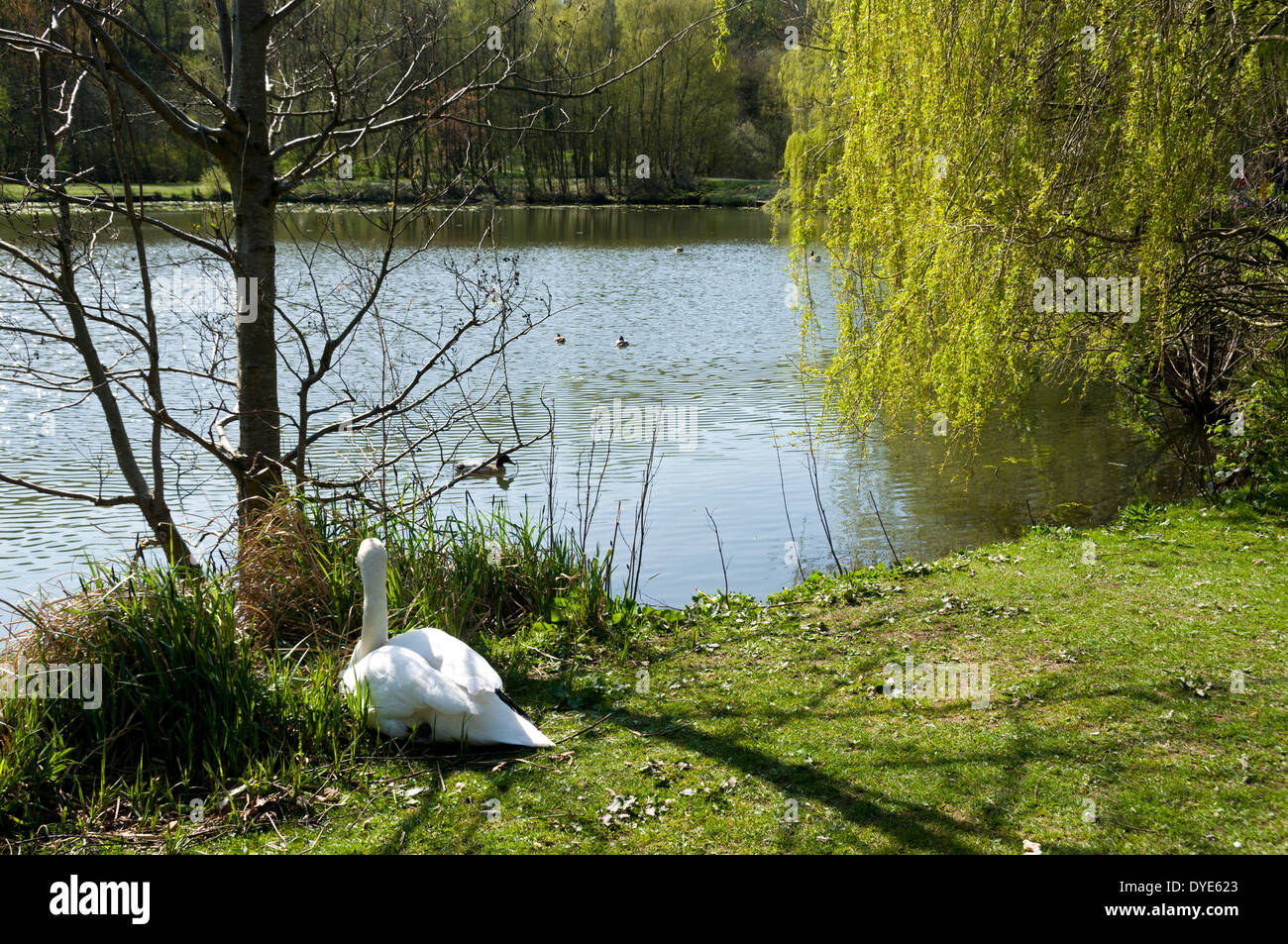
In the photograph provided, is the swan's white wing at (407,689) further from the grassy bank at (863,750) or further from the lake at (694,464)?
the lake at (694,464)

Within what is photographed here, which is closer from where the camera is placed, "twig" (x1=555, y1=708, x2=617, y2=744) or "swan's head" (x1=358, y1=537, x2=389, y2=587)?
"twig" (x1=555, y1=708, x2=617, y2=744)

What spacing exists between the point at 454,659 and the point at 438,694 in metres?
0.28

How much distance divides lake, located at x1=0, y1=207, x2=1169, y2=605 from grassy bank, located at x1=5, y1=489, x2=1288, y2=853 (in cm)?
248

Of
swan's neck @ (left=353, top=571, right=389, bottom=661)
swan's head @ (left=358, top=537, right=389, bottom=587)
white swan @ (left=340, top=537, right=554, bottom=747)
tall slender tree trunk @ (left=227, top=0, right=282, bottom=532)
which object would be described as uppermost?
tall slender tree trunk @ (left=227, top=0, right=282, bottom=532)

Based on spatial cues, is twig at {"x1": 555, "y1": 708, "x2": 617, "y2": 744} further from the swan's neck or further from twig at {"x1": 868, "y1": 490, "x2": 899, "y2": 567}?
twig at {"x1": 868, "y1": 490, "x2": 899, "y2": 567}

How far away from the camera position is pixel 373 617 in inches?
197

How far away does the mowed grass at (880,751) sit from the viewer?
12.7 feet

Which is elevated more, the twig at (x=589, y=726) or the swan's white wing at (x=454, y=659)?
the swan's white wing at (x=454, y=659)

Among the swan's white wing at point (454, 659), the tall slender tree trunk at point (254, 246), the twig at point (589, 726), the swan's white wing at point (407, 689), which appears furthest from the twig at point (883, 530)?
the tall slender tree trunk at point (254, 246)

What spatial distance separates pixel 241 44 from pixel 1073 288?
6.36 meters

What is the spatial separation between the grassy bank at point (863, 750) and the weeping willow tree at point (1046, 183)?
233 cm

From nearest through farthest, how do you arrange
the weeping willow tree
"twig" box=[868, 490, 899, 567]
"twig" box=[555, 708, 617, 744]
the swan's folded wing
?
the swan's folded wing, "twig" box=[555, 708, 617, 744], the weeping willow tree, "twig" box=[868, 490, 899, 567]

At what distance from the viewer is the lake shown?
9609 millimetres

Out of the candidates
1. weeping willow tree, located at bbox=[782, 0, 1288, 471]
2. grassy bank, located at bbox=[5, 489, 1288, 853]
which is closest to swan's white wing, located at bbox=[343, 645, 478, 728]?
grassy bank, located at bbox=[5, 489, 1288, 853]
